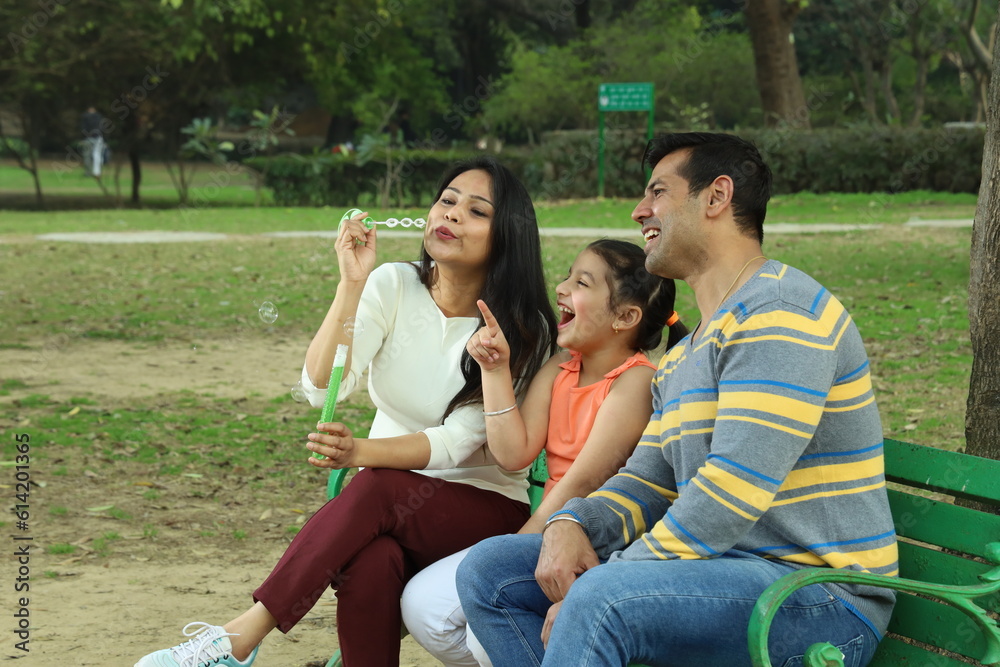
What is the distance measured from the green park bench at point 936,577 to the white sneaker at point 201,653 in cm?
134

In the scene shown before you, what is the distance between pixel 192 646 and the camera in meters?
2.66

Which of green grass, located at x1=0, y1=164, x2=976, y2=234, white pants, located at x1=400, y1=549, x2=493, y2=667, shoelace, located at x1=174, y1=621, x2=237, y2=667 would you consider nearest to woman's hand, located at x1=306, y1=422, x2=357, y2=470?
white pants, located at x1=400, y1=549, x2=493, y2=667

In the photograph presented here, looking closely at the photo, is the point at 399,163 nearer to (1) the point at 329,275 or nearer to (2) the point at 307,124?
(1) the point at 329,275

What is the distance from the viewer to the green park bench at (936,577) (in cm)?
204

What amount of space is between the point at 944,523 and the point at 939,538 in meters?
0.03

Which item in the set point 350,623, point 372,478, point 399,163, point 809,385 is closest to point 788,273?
point 809,385

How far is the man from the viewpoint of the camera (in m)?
2.08

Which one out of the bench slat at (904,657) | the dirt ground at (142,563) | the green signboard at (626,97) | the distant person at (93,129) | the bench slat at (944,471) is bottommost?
the dirt ground at (142,563)

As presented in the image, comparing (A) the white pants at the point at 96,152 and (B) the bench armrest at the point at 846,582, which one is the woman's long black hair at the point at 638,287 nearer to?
(B) the bench armrest at the point at 846,582

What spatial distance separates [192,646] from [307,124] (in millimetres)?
41571

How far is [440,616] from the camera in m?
2.60

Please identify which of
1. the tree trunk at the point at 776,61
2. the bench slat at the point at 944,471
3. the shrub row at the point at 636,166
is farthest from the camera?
the tree trunk at the point at 776,61

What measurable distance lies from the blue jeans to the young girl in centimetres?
54

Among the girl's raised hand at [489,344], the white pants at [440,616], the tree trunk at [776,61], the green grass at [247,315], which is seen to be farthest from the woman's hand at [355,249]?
the tree trunk at [776,61]
